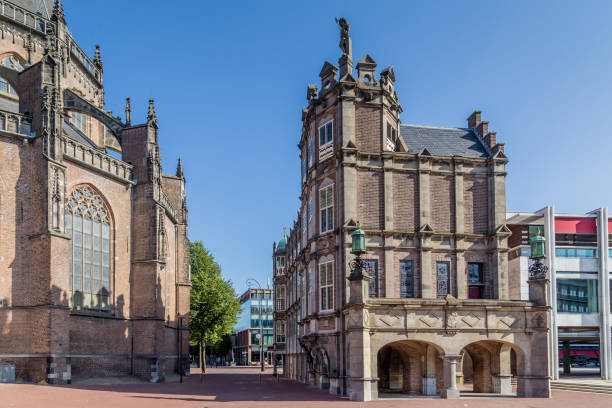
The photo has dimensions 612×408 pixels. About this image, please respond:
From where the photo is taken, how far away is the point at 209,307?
61125mm

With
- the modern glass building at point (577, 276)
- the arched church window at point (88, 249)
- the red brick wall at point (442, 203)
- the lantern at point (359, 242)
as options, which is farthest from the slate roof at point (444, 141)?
the arched church window at point (88, 249)

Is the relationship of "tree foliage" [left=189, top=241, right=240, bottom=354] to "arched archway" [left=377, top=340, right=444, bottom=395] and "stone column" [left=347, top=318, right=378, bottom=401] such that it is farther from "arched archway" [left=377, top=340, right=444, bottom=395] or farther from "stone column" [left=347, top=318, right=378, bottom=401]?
"stone column" [left=347, top=318, right=378, bottom=401]

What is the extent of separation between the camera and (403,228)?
29.9 meters

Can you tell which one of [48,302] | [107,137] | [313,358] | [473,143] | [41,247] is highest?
[107,137]

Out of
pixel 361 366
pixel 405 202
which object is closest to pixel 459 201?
pixel 405 202

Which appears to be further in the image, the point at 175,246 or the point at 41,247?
the point at 175,246

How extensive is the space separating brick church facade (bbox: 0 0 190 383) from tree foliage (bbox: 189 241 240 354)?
39.6 ft

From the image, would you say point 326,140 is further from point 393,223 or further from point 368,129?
point 393,223

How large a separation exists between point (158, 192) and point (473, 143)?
68.5 ft

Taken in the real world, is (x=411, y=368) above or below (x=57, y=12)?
below

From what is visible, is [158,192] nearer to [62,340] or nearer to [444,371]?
[62,340]

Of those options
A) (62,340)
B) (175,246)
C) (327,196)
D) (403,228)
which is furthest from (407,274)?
(175,246)

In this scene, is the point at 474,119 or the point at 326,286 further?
the point at 474,119

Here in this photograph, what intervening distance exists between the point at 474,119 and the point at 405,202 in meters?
8.92
